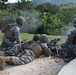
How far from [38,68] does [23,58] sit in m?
0.62

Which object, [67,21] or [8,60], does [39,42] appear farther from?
[67,21]

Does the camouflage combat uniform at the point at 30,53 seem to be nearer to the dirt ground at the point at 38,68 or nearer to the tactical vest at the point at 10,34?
the dirt ground at the point at 38,68

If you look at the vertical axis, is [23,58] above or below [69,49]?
below

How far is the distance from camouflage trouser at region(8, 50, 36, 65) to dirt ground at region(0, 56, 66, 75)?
0.38 feet

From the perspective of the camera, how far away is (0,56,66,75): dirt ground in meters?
7.11

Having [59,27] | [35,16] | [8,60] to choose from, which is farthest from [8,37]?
[35,16]

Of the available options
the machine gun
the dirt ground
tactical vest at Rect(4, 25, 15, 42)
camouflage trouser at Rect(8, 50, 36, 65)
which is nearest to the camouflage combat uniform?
camouflage trouser at Rect(8, 50, 36, 65)

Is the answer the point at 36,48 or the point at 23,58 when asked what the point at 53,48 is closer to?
the point at 36,48

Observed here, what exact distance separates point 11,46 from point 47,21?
13471mm

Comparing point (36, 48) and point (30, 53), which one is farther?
point (36, 48)

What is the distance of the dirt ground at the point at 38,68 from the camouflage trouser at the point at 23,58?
12 centimetres

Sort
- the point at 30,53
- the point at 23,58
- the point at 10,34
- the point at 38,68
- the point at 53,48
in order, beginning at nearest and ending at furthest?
the point at 38,68 → the point at 23,58 → the point at 30,53 → the point at 10,34 → the point at 53,48

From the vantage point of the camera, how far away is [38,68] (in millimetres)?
7457

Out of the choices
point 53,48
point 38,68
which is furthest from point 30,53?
point 53,48
